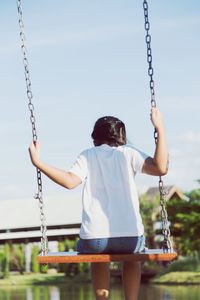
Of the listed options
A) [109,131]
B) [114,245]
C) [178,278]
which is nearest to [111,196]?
[114,245]

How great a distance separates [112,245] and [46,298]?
53.5 ft

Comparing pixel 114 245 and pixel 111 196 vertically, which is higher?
pixel 111 196

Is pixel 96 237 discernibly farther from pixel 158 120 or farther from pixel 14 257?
pixel 14 257

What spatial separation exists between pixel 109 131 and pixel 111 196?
395 mm

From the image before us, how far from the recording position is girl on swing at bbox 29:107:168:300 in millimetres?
4172

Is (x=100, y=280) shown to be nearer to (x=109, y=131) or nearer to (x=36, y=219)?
(x=109, y=131)

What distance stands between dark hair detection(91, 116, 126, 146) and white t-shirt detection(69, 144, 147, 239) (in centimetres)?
11

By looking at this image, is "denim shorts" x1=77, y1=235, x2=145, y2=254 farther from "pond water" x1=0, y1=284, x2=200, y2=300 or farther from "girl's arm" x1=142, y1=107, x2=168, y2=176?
"pond water" x1=0, y1=284, x2=200, y2=300

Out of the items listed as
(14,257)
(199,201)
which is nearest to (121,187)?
(199,201)

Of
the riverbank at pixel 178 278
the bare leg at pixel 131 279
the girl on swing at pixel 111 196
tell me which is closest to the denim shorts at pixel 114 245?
the girl on swing at pixel 111 196

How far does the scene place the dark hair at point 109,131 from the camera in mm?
4383

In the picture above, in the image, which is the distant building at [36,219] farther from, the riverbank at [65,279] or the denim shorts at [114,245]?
the denim shorts at [114,245]

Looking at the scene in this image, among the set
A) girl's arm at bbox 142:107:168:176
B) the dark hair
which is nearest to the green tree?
the dark hair

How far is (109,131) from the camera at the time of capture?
4.38m
